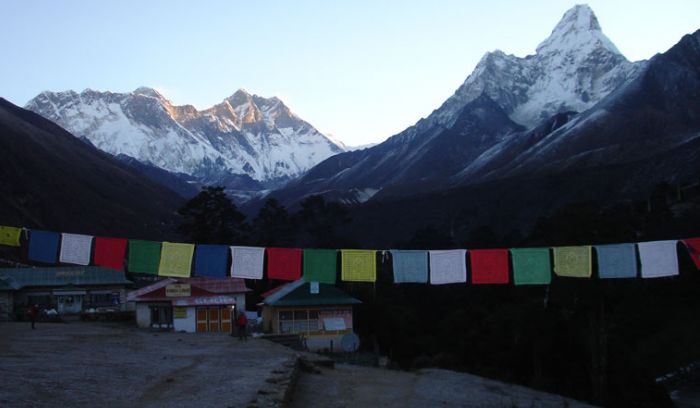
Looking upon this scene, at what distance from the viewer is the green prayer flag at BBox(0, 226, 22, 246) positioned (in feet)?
93.3

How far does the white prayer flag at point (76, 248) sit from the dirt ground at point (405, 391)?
9.89 m

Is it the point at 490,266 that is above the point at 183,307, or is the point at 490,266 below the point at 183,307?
above

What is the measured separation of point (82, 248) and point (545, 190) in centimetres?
10024

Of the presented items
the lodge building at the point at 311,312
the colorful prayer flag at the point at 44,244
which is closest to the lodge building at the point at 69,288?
the lodge building at the point at 311,312

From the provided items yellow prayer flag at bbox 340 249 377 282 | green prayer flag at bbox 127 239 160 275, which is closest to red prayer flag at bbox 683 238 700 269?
yellow prayer flag at bbox 340 249 377 282

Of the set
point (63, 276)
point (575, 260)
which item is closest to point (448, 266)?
point (575, 260)

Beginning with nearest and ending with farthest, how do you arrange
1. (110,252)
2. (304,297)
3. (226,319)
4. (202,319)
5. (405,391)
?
(405,391) → (110,252) → (304,297) → (202,319) → (226,319)

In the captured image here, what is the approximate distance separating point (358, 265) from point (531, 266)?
607cm

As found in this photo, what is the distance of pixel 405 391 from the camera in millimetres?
24297

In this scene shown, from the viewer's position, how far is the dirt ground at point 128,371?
632 inches

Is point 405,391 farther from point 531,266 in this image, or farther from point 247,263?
point 247,263

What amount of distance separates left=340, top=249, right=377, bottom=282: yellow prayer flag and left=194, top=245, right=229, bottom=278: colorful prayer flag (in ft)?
13.8

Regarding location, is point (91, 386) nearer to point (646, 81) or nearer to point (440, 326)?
point (440, 326)

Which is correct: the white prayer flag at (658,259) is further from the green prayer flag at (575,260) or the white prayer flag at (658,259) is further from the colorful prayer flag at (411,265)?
the colorful prayer flag at (411,265)
